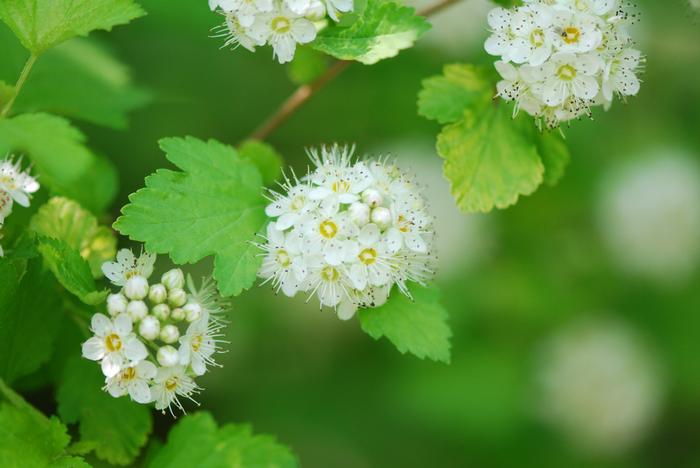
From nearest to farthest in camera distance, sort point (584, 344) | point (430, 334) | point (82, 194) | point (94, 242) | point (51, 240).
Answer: point (51, 240), point (430, 334), point (94, 242), point (82, 194), point (584, 344)

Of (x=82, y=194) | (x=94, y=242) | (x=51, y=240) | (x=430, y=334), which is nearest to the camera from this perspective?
(x=51, y=240)

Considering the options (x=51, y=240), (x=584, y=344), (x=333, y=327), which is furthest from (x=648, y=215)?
(x=51, y=240)

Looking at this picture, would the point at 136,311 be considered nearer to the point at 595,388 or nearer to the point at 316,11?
the point at 316,11

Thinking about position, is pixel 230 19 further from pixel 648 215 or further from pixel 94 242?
pixel 648 215

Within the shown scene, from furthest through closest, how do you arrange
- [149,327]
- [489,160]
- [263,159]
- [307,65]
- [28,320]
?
1. [307,65]
2. [263,159]
3. [489,160]
4. [28,320]
5. [149,327]

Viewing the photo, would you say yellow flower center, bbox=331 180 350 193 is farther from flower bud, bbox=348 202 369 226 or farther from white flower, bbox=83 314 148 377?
white flower, bbox=83 314 148 377

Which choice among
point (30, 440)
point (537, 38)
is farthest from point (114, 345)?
point (537, 38)

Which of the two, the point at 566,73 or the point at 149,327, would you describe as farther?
the point at 566,73

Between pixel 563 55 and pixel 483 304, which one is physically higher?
pixel 563 55
